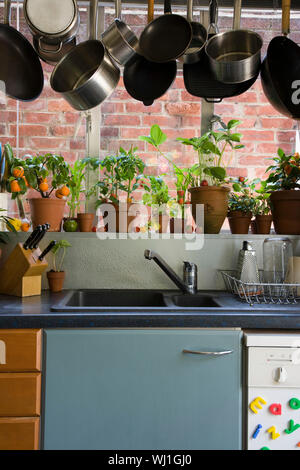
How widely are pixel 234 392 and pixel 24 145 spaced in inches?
63.4

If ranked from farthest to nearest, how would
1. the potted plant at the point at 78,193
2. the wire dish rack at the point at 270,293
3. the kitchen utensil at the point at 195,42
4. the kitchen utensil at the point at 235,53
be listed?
the potted plant at the point at 78,193 < the kitchen utensil at the point at 195,42 < the kitchen utensil at the point at 235,53 < the wire dish rack at the point at 270,293

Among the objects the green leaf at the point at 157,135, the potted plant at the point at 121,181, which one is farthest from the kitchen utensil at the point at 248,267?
the green leaf at the point at 157,135

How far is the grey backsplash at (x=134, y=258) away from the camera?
1.94m

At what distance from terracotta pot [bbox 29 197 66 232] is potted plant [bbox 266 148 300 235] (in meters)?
1.03

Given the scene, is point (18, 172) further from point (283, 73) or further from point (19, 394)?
point (283, 73)

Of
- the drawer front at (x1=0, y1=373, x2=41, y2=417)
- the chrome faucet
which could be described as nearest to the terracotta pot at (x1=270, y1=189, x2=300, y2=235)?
the chrome faucet

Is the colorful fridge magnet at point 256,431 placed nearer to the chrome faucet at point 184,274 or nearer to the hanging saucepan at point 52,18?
the chrome faucet at point 184,274

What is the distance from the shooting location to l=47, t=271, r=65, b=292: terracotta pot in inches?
72.0

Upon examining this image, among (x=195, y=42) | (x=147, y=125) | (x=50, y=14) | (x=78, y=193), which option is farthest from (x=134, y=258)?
(x=50, y=14)

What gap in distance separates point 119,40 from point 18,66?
50 centimetres

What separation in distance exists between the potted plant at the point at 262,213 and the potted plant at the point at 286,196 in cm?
4

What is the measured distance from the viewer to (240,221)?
1989 mm
